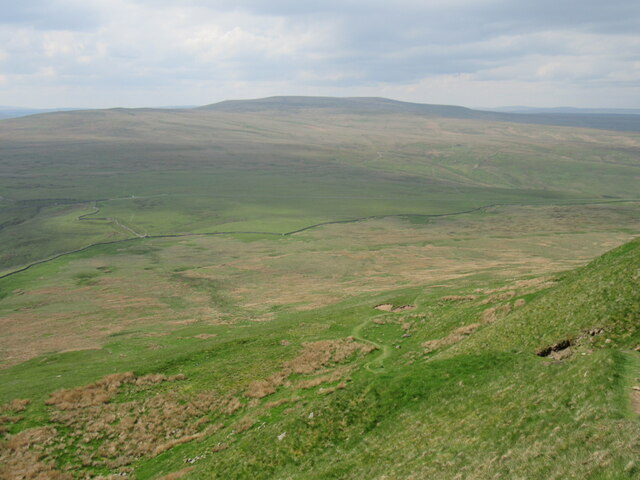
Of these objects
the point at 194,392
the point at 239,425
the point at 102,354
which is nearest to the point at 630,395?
the point at 239,425

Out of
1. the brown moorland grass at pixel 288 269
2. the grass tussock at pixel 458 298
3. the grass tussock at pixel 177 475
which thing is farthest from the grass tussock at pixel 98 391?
the grass tussock at pixel 458 298

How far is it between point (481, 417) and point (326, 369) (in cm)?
1685

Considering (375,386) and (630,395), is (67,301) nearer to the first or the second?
(375,386)

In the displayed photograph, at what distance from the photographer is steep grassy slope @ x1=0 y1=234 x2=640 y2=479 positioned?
679 inches

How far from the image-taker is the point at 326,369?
1399 inches

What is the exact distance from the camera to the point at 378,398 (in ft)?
83.0

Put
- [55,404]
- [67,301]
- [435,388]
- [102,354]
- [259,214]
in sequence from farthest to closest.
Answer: [259,214] → [67,301] → [102,354] → [55,404] → [435,388]

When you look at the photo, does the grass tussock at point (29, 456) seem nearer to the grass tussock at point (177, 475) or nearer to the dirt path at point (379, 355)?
the grass tussock at point (177, 475)

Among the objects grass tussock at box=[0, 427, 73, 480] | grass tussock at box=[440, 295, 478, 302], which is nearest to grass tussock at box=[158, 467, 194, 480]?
grass tussock at box=[0, 427, 73, 480]

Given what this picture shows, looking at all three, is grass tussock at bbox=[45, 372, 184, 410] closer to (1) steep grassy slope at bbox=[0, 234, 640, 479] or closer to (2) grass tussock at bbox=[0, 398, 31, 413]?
(1) steep grassy slope at bbox=[0, 234, 640, 479]

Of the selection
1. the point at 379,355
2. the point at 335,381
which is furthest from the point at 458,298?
the point at 335,381

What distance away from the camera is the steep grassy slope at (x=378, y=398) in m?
17.2

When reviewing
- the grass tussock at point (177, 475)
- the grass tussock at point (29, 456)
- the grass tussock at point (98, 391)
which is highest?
the grass tussock at point (177, 475)

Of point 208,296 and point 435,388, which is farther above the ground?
point 435,388
